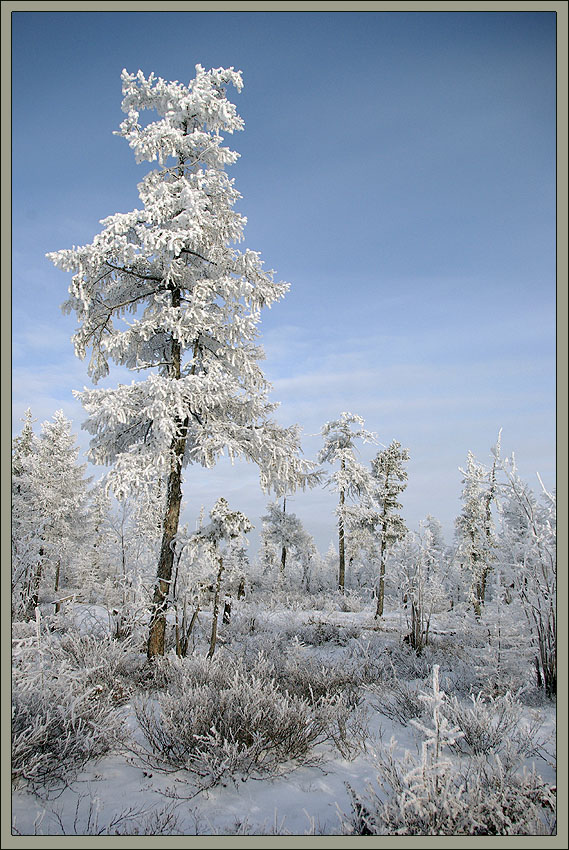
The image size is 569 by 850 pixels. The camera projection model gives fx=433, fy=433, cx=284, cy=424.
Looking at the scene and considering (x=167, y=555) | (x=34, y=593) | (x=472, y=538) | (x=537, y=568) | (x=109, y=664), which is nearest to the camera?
(x=537, y=568)

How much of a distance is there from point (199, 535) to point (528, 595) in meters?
5.40

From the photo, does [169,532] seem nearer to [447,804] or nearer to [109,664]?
[109,664]

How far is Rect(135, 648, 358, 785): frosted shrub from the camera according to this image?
13.9 ft

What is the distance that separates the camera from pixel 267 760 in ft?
14.6

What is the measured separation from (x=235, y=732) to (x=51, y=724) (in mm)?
1856

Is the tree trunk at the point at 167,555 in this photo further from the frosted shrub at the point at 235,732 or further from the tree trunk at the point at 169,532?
the frosted shrub at the point at 235,732

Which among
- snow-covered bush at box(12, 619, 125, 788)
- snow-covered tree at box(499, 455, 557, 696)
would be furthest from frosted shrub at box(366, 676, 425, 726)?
snow-covered bush at box(12, 619, 125, 788)

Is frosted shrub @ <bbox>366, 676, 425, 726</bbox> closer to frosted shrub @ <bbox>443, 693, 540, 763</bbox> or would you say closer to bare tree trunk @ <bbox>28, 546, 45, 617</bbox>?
frosted shrub @ <bbox>443, 693, 540, 763</bbox>

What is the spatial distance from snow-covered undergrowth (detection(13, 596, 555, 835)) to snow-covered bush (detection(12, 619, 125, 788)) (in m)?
0.02

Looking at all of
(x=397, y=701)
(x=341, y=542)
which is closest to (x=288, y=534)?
(x=341, y=542)

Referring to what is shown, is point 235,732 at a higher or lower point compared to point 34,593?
higher

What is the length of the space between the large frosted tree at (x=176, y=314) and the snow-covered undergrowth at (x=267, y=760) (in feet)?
9.84

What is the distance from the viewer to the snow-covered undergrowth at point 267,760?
3357 millimetres

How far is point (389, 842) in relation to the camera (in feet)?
9.02
